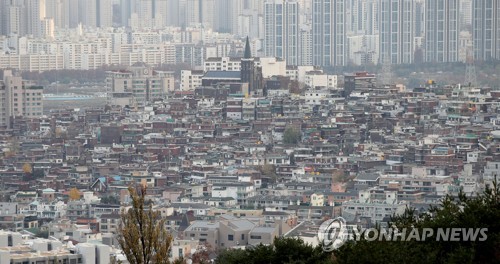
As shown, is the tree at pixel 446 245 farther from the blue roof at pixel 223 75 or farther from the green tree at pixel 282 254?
the blue roof at pixel 223 75

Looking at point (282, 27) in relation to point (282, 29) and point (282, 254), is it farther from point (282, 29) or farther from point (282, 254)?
point (282, 254)

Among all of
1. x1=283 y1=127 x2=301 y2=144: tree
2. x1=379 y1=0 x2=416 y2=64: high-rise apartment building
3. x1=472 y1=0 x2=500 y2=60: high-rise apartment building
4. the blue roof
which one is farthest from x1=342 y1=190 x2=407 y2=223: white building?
x1=379 y1=0 x2=416 y2=64: high-rise apartment building

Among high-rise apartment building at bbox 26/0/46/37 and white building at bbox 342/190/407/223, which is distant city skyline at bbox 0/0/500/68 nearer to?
high-rise apartment building at bbox 26/0/46/37

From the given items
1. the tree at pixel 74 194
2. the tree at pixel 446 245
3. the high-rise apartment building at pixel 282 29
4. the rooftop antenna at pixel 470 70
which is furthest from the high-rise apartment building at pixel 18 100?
the tree at pixel 446 245

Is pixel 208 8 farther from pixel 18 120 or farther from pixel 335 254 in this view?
pixel 335 254

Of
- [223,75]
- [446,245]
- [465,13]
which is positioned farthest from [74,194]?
[465,13]
